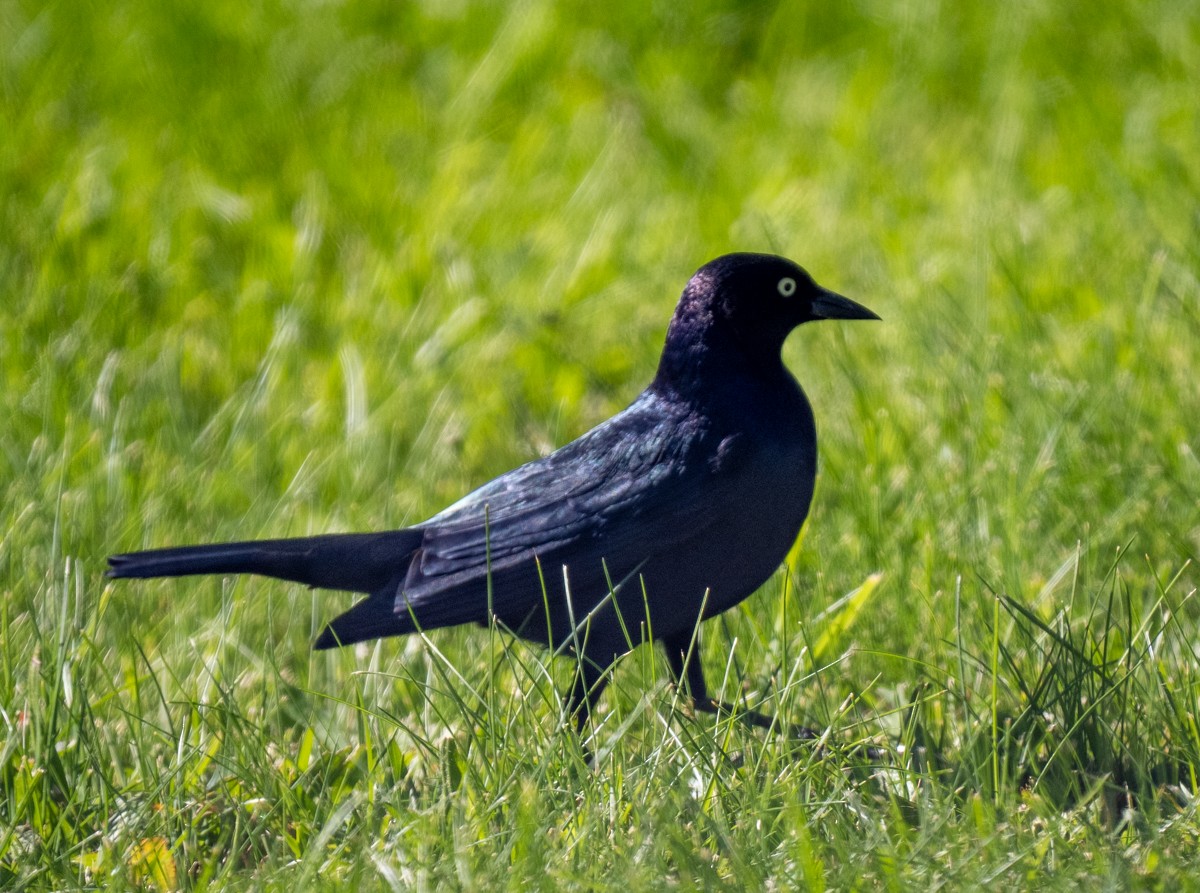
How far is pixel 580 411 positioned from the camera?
5062mm

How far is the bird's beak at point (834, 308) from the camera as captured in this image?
3045 mm

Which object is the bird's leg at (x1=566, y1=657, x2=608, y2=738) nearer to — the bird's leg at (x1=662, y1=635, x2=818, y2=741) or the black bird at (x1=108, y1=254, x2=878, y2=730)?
the black bird at (x1=108, y1=254, x2=878, y2=730)

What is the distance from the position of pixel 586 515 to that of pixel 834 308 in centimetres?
73

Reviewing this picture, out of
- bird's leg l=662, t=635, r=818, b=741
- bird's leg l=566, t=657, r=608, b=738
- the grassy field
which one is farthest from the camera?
bird's leg l=662, t=635, r=818, b=741

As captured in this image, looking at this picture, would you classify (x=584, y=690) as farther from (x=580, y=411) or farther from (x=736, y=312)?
(x=580, y=411)

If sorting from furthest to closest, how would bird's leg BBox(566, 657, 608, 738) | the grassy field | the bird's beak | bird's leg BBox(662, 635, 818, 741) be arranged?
the bird's beak, bird's leg BBox(662, 635, 818, 741), bird's leg BBox(566, 657, 608, 738), the grassy field

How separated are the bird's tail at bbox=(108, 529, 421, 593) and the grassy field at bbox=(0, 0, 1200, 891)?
170mm

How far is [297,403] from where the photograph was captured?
4836mm

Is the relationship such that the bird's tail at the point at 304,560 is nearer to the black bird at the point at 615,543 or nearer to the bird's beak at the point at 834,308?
the black bird at the point at 615,543

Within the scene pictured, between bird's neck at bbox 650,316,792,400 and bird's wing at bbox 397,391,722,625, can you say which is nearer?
bird's wing at bbox 397,391,722,625

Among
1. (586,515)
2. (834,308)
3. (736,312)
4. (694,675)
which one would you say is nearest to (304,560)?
(586,515)

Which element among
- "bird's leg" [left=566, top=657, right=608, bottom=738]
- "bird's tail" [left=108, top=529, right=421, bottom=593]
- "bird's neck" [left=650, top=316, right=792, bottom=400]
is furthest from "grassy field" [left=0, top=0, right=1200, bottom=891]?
"bird's neck" [left=650, top=316, right=792, bottom=400]

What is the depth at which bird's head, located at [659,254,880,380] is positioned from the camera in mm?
2936

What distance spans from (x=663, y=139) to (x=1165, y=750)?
4520 mm
